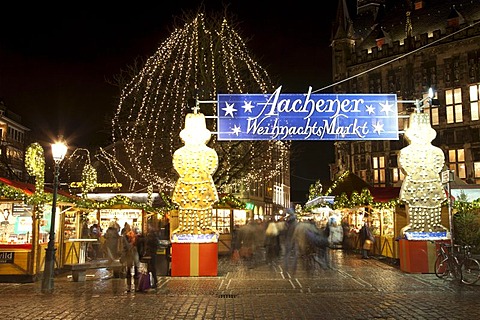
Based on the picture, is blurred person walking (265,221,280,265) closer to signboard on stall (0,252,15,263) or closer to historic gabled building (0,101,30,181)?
signboard on stall (0,252,15,263)

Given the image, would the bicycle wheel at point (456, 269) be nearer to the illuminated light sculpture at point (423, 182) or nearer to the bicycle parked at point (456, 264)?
the bicycle parked at point (456, 264)

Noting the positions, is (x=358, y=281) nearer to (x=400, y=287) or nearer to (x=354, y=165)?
(x=400, y=287)

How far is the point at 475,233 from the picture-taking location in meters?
17.8

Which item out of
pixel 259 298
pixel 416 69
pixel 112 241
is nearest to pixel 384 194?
pixel 112 241

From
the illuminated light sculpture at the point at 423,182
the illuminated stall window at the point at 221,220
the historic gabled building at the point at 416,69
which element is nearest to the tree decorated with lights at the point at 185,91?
the illuminated stall window at the point at 221,220

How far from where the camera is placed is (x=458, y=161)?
40.0 m

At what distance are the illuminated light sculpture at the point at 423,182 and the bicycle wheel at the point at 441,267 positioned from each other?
145cm

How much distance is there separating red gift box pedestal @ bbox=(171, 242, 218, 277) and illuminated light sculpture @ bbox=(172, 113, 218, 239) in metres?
0.37

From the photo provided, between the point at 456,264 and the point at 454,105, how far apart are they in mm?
30613

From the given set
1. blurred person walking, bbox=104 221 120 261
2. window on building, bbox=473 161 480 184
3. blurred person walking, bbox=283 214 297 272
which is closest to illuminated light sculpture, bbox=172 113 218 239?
blurred person walking, bbox=283 214 297 272

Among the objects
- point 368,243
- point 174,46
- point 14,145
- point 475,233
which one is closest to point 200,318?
point 475,233

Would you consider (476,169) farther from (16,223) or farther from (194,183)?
(16,223)

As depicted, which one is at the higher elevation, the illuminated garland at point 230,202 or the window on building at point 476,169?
the window on building at point 476,169

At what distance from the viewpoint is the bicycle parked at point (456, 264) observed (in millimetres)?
13523
